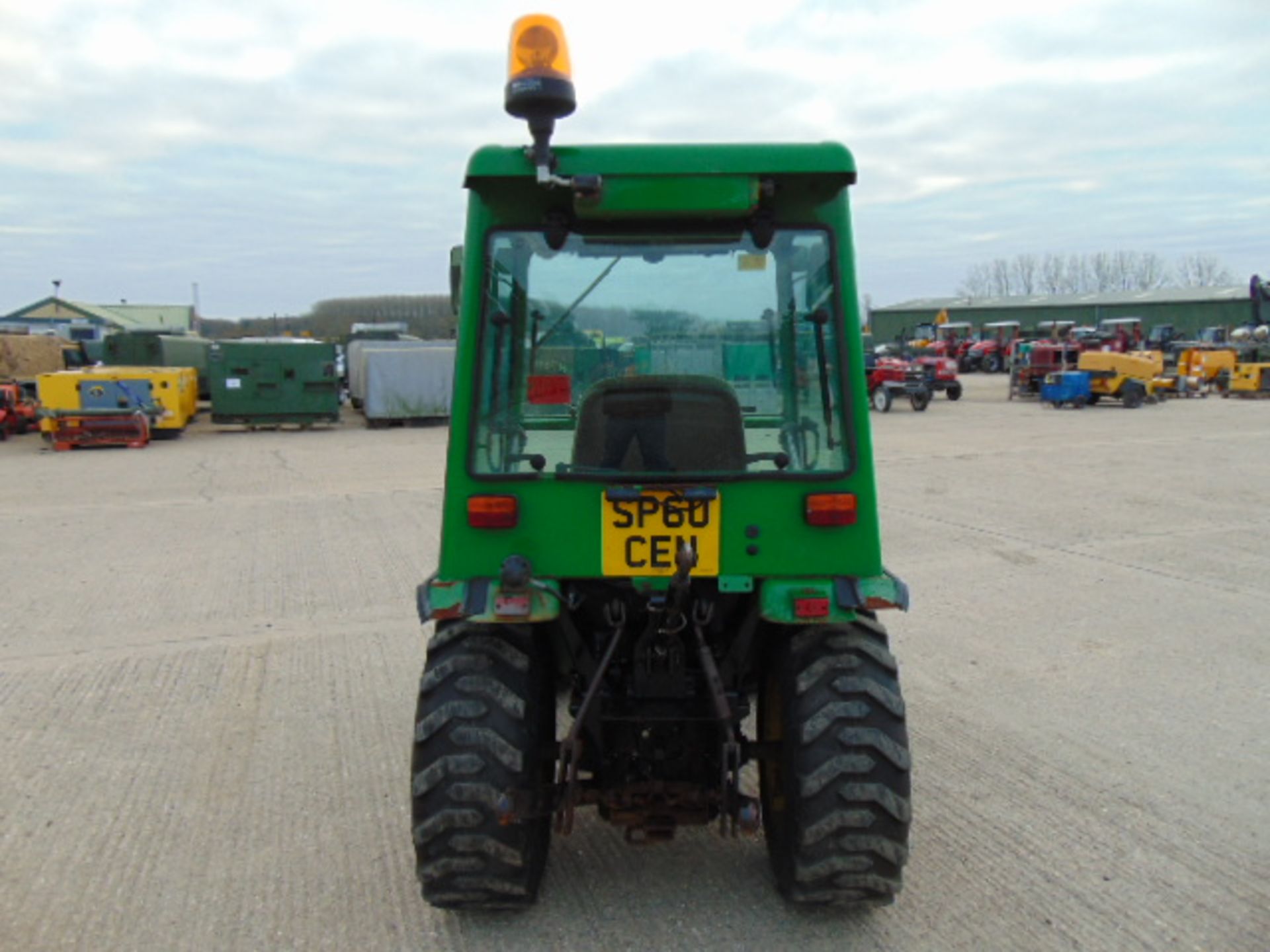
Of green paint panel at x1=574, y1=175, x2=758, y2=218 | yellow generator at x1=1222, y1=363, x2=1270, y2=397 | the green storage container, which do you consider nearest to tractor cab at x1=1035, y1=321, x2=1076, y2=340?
yellow generator at x1=1222, y1=363, x2=1270, y2=397

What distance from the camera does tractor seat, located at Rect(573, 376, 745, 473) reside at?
3127mm

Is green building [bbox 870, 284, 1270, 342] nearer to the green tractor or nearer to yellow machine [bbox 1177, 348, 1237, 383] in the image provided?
yellow machine [bbox 1177, 348, 1237, 383]

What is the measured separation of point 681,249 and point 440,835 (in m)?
1.91

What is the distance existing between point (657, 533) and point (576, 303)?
831 mm

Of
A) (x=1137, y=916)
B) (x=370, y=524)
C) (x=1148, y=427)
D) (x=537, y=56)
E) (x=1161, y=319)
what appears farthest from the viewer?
(x=1161, y=319)

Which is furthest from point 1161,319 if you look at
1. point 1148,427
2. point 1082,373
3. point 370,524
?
point 370,524

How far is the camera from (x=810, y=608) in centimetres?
289

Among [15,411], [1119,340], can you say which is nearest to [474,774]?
[15,411]

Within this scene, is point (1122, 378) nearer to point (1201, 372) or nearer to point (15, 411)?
point (1201, 372)

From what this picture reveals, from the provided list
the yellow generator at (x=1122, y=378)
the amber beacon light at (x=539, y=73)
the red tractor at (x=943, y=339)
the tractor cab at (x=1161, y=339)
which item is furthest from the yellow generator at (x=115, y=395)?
the tractor cab at (x=1161, y=339)

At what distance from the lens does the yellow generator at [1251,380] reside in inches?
1024

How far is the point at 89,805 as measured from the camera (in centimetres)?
393

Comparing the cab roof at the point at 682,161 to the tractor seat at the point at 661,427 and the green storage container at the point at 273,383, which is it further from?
the green storage container at the point at 273,383

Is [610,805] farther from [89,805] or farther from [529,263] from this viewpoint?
[89,805]
